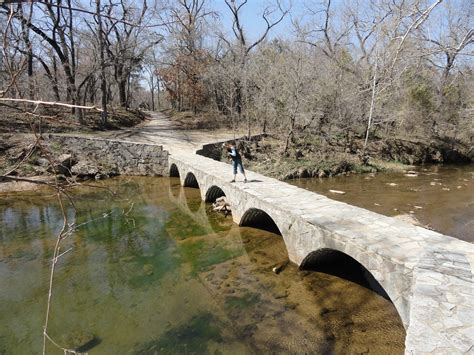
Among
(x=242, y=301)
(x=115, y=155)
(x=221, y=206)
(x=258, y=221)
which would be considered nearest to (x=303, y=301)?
(x=242, y=301)

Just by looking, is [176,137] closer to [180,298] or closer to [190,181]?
[190,181]

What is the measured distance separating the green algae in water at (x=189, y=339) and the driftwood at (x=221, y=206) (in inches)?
212

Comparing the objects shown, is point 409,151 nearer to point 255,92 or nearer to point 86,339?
point 255,92

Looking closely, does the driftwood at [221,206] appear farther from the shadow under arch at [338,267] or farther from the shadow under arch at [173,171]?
the shadow under arch at [173,171]

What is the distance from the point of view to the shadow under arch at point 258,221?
9000mm

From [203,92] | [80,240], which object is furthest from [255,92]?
[80,240]

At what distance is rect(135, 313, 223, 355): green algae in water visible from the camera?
4.70 m

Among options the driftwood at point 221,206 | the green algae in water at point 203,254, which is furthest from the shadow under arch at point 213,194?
the green algae in water at point 203,254

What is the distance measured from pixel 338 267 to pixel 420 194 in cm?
858

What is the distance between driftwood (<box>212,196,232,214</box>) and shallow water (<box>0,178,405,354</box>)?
3.43 ft

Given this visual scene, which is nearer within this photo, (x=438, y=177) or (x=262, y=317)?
(x=262, y=317)

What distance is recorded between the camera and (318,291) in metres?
6.00

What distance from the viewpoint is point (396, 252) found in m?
4.71

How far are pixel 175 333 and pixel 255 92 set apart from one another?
18.3m
